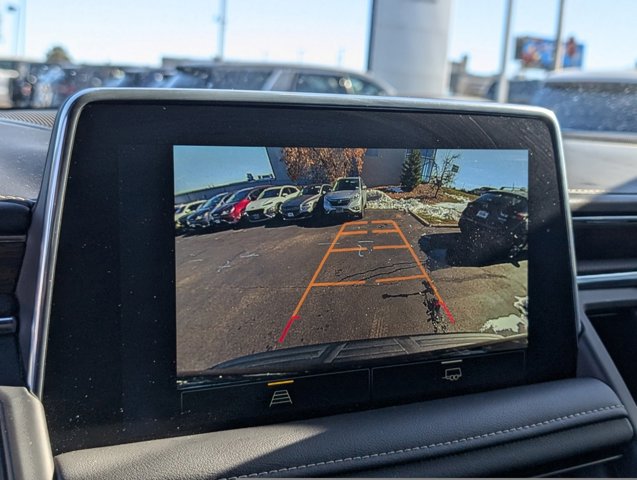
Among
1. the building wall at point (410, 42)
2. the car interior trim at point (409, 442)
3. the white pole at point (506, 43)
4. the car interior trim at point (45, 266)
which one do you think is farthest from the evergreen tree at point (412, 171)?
the white pole at point (506, 43)

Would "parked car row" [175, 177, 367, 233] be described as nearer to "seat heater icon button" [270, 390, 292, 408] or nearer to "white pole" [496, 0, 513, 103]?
"seat heater icon button" [270, 390, 292, 408]

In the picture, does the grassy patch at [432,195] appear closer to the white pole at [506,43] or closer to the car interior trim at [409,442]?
the car interior trim at [409,442]

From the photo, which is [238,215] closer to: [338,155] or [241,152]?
[241,152]

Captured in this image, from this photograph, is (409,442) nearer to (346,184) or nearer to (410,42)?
(346,184)

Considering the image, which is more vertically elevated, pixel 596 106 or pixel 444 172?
pixel 596 106

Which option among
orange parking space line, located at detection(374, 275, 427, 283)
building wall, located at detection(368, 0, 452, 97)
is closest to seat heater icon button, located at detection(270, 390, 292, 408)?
orange parking space line, located at detection(374, 275, 427, 283)

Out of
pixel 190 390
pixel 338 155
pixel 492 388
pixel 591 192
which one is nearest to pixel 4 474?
pixel 190 390

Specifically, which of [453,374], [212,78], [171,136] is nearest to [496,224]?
[453,374]
